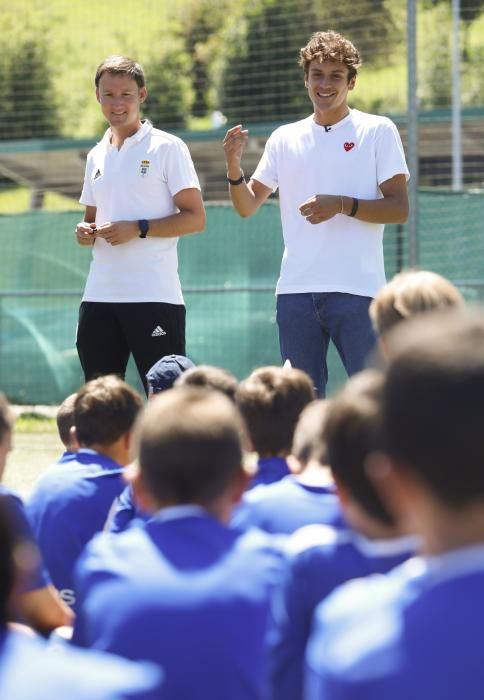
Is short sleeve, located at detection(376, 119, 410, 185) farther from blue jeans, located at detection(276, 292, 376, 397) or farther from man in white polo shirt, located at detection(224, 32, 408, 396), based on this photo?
blue jeans, located at detection(276, 292, 376, 397)

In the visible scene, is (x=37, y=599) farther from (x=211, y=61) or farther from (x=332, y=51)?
(x=211, y=61)

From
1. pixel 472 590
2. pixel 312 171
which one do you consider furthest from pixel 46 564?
pixel 312 171

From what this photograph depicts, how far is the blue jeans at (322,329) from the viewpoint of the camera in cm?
537

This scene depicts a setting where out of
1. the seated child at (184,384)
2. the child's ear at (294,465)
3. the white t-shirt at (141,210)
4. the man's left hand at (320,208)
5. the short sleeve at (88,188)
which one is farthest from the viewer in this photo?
the short sleeve at (88,188)

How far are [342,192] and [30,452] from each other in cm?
408

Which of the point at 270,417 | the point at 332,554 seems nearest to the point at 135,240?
the point at 270,417

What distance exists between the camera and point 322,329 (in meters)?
5.51

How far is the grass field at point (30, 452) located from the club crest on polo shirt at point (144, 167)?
186 cm

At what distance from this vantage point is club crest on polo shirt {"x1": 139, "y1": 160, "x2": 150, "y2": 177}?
223 inches

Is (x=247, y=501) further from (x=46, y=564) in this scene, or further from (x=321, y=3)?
(x=321, y=3)

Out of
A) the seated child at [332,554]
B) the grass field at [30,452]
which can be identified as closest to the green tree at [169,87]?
the grass field at [30,452]

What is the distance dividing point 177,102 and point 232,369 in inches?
666

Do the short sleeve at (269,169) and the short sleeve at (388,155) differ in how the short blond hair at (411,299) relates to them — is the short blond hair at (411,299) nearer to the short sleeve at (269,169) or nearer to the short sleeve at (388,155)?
the short sleeve at (388,155)

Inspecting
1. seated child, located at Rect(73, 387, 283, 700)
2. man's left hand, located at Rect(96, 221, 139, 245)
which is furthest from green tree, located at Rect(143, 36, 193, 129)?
seated child, located at Rect(73, 387, 283, 700)
